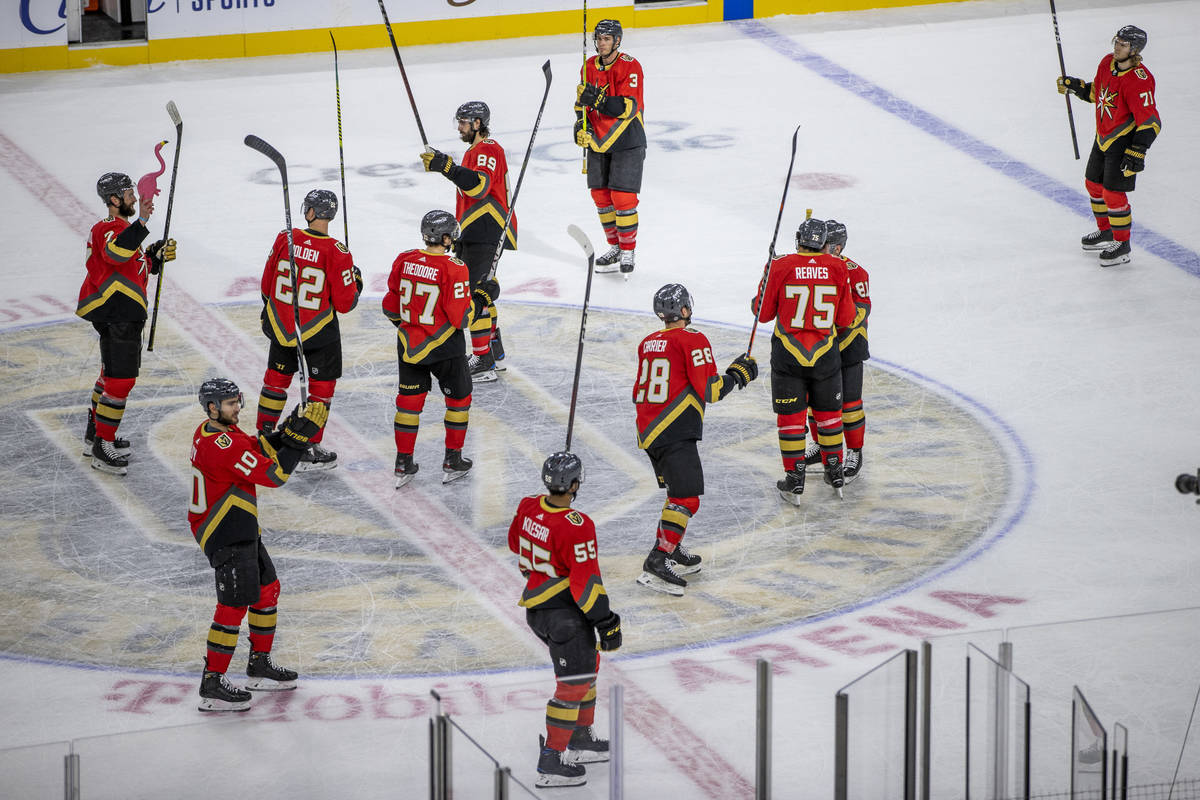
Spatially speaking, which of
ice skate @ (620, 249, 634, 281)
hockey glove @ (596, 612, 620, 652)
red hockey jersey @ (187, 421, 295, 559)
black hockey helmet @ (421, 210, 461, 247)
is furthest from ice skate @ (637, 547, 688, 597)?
ice skate @ (620, 249, 634, 281)

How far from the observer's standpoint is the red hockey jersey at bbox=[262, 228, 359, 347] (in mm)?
7941

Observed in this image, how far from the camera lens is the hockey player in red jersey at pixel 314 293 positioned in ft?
26.1

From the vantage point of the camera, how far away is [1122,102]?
10.5 m

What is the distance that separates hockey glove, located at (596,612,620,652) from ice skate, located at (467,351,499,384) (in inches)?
153

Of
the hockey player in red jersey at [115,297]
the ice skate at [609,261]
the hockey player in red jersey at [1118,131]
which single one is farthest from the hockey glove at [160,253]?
the hockey player in red jersey at [1118,131]

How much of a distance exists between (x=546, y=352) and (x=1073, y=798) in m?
5.20

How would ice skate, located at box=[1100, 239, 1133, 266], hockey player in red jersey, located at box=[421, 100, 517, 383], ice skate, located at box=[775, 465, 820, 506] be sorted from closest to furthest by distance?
ice skate, located at box=[775, 465, 820, 506], hockey player in red jersey, located at box=[421, 100, 517, 383], ice skate, located at box=[1100, 239, 1133, 266]

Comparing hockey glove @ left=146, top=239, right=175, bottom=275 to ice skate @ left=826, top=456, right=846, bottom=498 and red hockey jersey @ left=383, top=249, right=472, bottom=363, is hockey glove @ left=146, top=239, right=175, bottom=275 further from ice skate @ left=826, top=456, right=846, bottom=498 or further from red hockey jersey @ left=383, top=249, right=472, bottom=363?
ice skate @ left=826, top=456, right=846, bottom=498

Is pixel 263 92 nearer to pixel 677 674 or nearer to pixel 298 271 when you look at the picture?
pixel 298 271

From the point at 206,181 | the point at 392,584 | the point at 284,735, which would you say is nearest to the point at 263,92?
the point at 206,181

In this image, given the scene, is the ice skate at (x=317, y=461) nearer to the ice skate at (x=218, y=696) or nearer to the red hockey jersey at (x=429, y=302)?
the red hockey jersey at (x=429, y=302)

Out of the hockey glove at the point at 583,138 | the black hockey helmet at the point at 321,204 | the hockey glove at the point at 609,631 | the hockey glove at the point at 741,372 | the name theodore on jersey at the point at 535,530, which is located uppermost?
the black hockey helmet at the point at 321,204

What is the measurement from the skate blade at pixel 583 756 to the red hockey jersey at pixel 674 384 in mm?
1828

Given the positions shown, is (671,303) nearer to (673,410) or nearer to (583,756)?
(673,410)
